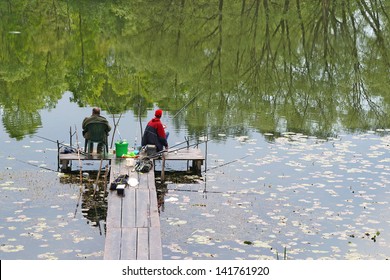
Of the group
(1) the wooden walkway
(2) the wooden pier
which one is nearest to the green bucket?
(2) the wooden pier

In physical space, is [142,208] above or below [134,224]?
above

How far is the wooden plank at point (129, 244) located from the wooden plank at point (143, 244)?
85mm

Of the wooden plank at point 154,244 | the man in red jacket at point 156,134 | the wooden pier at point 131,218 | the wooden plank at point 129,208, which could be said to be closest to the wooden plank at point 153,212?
the wooden pier at point 131,218

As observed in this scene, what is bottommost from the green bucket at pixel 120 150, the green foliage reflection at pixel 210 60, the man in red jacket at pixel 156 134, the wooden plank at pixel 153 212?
the wooden plank at pixel 153 212

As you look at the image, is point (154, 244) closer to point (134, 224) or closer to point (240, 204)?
point (134, 224)

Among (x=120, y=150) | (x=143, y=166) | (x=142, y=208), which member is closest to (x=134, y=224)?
(x=142, y=208)

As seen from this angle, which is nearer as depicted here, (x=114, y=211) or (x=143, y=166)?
(x=114, y=211)

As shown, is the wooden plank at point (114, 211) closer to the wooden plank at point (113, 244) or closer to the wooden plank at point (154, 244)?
the wooden plank at point (113, 244)

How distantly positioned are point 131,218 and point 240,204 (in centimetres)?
391

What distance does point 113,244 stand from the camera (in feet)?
47.6

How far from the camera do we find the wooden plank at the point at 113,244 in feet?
45.6

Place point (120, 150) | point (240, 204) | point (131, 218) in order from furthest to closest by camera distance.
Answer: point (120, 150) → point (240, 204) → point (131, 218)

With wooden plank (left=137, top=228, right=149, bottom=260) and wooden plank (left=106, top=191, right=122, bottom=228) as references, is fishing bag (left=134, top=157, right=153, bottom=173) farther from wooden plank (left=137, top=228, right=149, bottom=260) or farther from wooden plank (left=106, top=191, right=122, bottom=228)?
wooden plank (left=137, top=228, right=149, bottom=260)

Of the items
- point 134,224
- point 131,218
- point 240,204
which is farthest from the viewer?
point 240,204
